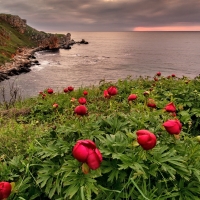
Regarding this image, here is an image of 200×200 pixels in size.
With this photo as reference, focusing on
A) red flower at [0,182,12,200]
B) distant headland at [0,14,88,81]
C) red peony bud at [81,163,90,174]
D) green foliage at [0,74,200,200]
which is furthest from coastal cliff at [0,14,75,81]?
red peony bud at [81,163,90,174]

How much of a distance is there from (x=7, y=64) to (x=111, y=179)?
4522 cm

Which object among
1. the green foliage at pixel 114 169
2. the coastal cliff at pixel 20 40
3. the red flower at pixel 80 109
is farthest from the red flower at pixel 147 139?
the coastal cliff at pixel 20 40

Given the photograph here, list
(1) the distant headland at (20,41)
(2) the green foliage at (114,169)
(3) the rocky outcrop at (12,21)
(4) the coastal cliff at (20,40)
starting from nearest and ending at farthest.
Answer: (2) the green foliage at (114,169) < (1) the distant headland at (20,41) < (4) the coastal cliff at (20,40) < (3) the rocky outcrop at (12,21)

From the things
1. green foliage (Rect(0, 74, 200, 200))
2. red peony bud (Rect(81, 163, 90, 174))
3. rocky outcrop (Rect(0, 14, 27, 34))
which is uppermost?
rocky outcrop (Rect(0, 14, 27, 34))

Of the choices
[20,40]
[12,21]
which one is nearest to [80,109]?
[20,40]

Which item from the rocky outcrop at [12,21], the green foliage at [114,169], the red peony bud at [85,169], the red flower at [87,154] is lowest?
the green foliage at [114,169]

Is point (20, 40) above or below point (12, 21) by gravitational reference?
below

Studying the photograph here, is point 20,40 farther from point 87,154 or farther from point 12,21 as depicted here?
point 87,154

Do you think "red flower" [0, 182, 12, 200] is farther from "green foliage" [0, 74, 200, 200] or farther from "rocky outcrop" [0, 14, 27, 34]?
"rocky outcrop" [0, 14, 27, 34]

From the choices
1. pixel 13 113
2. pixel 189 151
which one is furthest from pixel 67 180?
pixel 13 113

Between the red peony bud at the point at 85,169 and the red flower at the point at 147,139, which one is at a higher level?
the red flower at the point at 147,139

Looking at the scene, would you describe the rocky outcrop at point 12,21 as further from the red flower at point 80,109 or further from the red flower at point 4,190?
the red flower at point 4,190

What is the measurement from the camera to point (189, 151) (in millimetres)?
2498

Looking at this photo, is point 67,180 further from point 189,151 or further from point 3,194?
point 189,151
